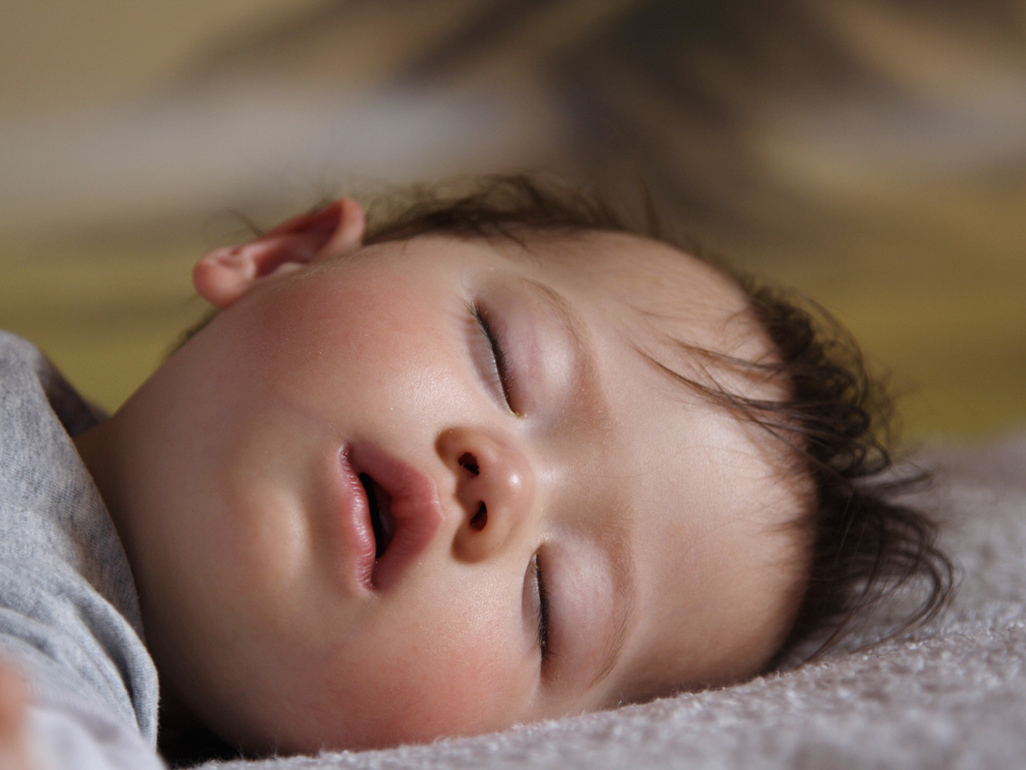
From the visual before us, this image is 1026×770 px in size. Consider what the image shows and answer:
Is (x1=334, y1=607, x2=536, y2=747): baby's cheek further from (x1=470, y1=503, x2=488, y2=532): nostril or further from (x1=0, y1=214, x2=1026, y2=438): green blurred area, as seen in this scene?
(x1=0, y1=214, x2=1026, y2=438): green blurred area

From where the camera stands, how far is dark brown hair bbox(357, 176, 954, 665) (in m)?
0.88

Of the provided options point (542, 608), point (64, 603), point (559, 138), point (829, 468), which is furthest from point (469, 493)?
point (559, 138)

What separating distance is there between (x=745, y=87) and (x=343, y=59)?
75 cm

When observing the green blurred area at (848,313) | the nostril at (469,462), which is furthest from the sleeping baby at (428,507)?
the green blurred area at (848,313)

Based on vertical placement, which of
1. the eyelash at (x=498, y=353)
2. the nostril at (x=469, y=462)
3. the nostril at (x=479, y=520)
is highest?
the eyelash at (x=498, y=353)

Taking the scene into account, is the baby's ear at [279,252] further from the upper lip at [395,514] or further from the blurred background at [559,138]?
the blurred background at [559,138]

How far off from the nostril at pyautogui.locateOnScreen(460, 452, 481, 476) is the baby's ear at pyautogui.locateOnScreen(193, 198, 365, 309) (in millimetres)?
324

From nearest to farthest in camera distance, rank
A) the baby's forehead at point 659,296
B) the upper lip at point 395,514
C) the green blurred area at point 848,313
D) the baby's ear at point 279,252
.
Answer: the upper lip at point 395,514
the baby's forehead at point 659,296
the baby's ear at point 279,252
the green blurred area at point 848,313

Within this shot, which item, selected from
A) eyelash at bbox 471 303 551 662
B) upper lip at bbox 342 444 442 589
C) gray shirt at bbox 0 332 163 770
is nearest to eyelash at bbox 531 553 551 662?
eyelash at bbox 471 303 551 662

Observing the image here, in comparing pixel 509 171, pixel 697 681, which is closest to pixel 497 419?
pixel 697 681

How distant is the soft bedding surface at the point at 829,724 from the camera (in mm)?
466

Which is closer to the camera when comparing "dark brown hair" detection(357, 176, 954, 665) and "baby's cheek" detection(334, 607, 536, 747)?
"baby's cheek" detection(334, 607, 536, 747)

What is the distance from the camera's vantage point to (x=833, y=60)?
1.90 metres

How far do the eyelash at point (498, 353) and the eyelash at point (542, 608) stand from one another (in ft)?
0.38
